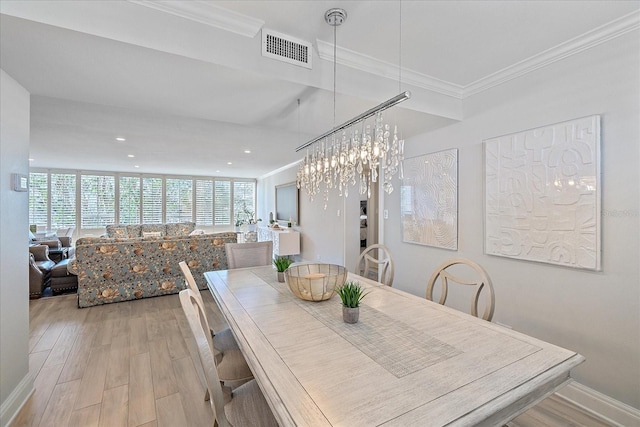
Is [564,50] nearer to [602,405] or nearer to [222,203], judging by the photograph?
[602,405]

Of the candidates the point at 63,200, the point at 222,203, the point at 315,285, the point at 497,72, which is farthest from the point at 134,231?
the point at 497,72

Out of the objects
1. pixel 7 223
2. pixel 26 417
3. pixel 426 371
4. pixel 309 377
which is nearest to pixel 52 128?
pixel 7 223

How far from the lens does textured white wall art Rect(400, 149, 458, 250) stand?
2717mm

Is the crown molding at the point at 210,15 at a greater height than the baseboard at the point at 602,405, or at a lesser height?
greater

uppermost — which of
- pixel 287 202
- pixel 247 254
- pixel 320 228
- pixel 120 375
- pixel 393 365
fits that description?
pixel 287 202

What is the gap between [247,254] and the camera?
289cm

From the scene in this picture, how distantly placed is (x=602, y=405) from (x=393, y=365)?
1847mm

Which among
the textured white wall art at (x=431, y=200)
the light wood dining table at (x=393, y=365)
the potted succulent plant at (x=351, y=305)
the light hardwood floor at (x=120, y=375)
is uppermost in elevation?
the textured white wall art at (x=431, y=200)

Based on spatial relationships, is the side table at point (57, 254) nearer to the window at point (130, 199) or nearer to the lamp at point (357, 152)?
the window at point (130, 199)

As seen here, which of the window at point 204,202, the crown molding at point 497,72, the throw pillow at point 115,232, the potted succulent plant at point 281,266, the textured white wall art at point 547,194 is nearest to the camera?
the crown molding at point 497,72

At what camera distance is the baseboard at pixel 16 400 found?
163cm

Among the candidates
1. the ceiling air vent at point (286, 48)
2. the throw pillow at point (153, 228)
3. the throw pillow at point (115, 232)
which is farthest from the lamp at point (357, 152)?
the throw pillow at point (115, 232)

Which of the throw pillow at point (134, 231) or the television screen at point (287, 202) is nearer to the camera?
the television screen at point (287, 202)

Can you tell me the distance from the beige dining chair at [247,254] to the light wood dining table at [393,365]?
4.33 feet
